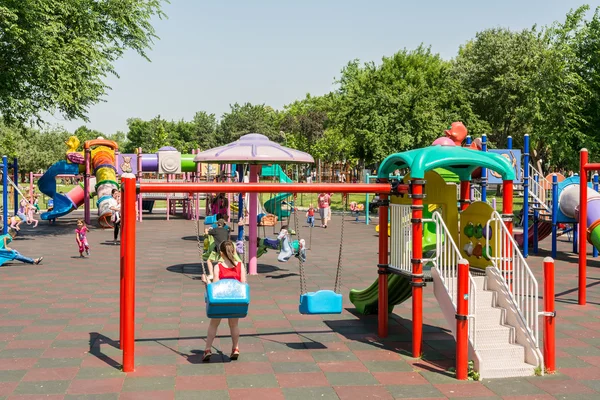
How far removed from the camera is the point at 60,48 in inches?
947

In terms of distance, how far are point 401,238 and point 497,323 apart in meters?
1.93

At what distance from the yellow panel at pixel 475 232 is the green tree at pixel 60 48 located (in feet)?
53.5

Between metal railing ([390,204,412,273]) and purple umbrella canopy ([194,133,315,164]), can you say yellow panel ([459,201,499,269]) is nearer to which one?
metal railing ([390,204,412,273])

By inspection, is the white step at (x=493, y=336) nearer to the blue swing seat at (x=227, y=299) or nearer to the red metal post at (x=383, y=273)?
the red metal post at (x=383, y=273)

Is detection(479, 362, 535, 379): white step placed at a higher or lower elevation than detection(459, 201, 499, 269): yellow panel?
lower

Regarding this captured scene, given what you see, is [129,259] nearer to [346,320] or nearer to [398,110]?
[346,320]

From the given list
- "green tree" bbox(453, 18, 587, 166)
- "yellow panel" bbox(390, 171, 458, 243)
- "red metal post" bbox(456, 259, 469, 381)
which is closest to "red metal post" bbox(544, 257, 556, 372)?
"red metal post" bbox(456, 259, 469, 381)

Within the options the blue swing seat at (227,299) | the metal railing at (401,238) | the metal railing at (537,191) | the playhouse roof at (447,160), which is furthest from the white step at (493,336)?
the metal railing at (537,191)

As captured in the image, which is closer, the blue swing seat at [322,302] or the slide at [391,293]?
the blue swing seat at [322,302]

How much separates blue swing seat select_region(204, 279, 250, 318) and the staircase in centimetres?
276

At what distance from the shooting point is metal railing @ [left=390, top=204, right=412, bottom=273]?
9.68 metres

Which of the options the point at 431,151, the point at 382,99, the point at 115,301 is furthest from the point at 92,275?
the point at 382,99

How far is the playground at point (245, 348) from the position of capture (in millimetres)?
7621

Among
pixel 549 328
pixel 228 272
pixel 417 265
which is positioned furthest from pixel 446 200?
pixel 228 272
